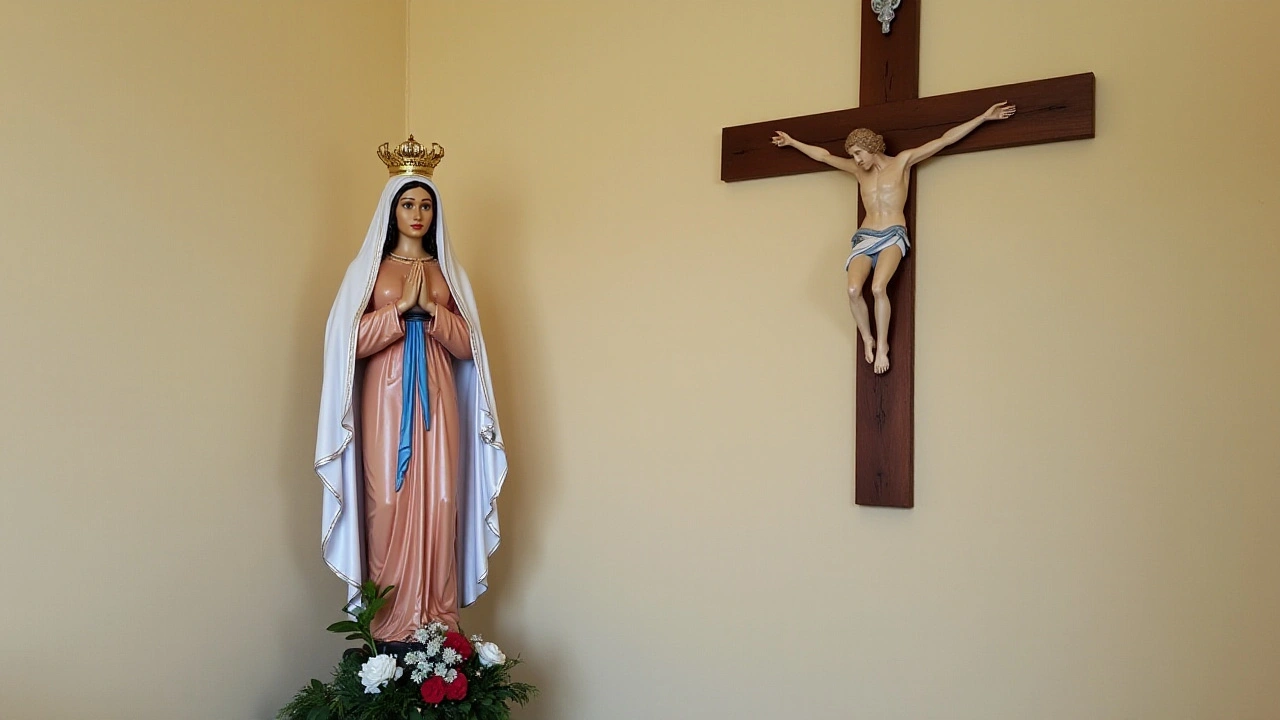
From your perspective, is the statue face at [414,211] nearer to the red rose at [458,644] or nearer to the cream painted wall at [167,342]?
the cream painted wall at [167,342]

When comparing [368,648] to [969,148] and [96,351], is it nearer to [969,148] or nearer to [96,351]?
[96,351]

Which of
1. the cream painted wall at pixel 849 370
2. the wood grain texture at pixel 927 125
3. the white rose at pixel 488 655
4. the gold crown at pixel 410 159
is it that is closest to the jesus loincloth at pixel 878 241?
the cream painted wall at pixel 849 370

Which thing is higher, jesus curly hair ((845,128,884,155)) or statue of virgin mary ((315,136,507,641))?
jesus curly hair ((845,128,884,155))

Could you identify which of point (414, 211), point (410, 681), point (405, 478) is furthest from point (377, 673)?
point (414, 211)

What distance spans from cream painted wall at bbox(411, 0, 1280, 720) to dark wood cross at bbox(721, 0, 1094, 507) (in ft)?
0.20

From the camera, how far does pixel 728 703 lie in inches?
112

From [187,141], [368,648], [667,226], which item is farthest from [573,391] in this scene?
[187,141]

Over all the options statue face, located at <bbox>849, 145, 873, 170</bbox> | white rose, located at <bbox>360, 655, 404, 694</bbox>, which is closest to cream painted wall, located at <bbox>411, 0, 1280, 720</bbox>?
statue face, located at <bbox>849, 145, 873, 170</bbox>

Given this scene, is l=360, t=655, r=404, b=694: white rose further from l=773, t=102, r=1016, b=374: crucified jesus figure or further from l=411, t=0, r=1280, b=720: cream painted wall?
l=773, t=102, r=1016, b=374: crucified jesus figure

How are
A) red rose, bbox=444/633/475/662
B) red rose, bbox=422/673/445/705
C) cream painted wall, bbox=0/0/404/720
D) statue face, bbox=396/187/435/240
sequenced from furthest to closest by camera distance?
statue face, bbox=396/187/435/240 < red rose, bbox=444/633/475/662 < red rose, bbox=422/673/445/705 < cream painted wall, bbox=0/0/404/720

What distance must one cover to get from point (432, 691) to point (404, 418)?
707 mm

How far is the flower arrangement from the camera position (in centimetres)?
242

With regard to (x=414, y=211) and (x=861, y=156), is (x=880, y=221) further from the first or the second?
(x=414, y=211)

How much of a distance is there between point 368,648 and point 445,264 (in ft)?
3.46
